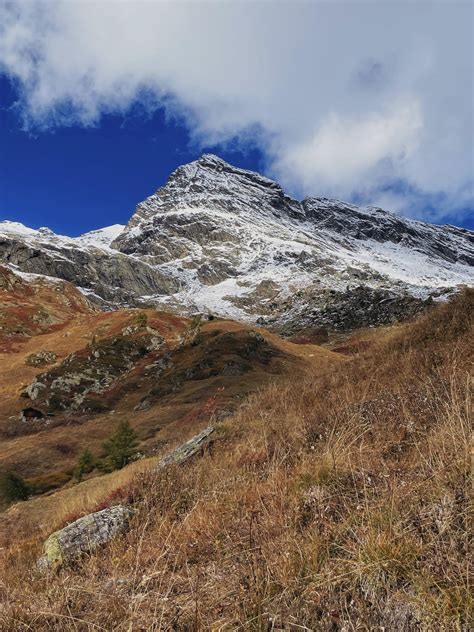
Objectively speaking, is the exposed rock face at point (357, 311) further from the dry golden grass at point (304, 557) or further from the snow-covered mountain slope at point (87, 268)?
the dry golden grass at point (304, 557)

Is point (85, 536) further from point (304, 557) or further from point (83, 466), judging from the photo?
point (83, 466)

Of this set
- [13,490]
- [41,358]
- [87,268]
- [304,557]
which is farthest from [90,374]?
[87,268]

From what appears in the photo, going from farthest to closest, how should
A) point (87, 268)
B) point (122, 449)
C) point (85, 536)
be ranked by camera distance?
1. point (87, 268)
2. point (122, 449)
3. point (85, 536)

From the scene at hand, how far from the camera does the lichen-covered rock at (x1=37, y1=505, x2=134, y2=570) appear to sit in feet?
17.2

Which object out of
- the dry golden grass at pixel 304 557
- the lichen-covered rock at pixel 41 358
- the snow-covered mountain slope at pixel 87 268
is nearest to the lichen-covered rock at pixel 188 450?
the dry golden grass at pixel 304 557

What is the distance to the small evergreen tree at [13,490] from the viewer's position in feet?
70.6

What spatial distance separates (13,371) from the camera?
56.7m

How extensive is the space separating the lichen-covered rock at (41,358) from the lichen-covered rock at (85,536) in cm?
5849

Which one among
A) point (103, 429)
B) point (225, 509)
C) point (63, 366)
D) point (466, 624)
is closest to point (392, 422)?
point (225, 509)

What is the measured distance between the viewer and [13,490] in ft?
71.1

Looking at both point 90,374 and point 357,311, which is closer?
point 90,374

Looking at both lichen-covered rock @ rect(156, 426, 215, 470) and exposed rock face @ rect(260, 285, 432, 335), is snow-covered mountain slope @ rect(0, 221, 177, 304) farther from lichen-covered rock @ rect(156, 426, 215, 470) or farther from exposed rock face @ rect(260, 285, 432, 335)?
lichen-covered rock @ rect(156, 426, 215, 470)

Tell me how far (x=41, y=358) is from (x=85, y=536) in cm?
6041

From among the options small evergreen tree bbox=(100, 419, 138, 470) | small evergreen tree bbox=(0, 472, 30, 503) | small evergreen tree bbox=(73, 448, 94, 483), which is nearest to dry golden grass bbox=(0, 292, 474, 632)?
small evergreen tree bbox=(100, 419, 138, 470)
